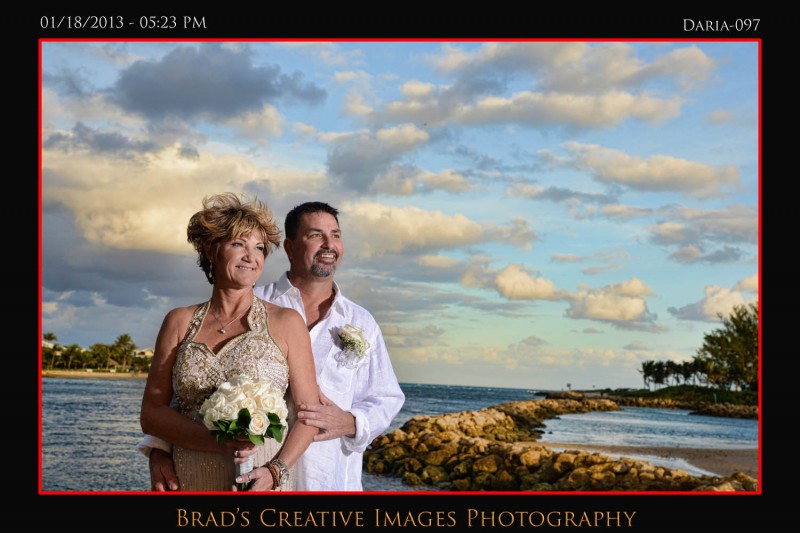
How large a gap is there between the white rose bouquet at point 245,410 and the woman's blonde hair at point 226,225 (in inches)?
29.8

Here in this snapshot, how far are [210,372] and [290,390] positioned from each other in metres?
0.47

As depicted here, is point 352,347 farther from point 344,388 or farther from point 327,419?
point 327,419

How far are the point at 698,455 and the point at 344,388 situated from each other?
24343mm

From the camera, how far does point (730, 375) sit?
199 ft

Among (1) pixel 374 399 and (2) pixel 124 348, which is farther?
(2) pixel 124 348

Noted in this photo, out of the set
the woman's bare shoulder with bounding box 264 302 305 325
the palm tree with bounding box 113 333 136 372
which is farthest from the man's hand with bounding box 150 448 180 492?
the palm tree with bounding box 113 333 136 372

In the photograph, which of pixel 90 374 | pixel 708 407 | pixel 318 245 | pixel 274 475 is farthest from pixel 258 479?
pixel 90 374

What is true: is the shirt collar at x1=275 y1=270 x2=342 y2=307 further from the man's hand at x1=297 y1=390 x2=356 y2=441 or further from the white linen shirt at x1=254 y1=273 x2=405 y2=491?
the man's hand at x1=297 y1=390 x2=356 y2=441

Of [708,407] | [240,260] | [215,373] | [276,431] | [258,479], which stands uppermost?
[240,260]

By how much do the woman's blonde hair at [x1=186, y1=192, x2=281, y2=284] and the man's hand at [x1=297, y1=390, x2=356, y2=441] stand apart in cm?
93

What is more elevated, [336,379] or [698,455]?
[336,379]

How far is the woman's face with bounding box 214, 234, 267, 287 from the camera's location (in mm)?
4160

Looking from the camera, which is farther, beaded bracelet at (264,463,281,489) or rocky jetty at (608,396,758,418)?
rocky jetty at (608,396,758,418)

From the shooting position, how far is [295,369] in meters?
4.29
